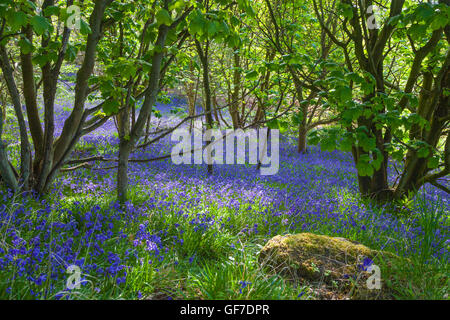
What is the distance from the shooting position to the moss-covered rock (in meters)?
2.62

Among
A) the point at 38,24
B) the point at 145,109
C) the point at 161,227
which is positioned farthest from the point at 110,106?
the point at 161,227

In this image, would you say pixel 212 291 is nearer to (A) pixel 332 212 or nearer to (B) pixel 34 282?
(B) pixel 34 282

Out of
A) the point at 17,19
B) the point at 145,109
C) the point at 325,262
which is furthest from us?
the point at 145,109

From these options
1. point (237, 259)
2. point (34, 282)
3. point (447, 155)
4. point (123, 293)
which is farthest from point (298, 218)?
point (34, 282)

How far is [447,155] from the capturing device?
5039mm

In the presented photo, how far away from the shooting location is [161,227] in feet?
12.8

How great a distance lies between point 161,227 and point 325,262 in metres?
2.05

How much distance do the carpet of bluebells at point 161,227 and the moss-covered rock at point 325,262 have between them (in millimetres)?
350

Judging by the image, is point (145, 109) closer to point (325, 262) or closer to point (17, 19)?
point (17, 19)

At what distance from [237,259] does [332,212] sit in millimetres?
2903

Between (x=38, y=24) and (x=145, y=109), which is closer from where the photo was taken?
(x=38, y=24)

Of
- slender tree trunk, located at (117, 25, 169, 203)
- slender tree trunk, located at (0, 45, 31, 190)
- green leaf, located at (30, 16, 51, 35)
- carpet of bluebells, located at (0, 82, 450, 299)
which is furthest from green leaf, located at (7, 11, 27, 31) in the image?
slender tree trunk, located at (0, 45, 31, 190)

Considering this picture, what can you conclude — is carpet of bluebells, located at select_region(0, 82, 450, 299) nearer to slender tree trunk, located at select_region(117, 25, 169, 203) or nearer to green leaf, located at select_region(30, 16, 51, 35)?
slender tree trunk, located at select_region(117, 25, 169, 203)
